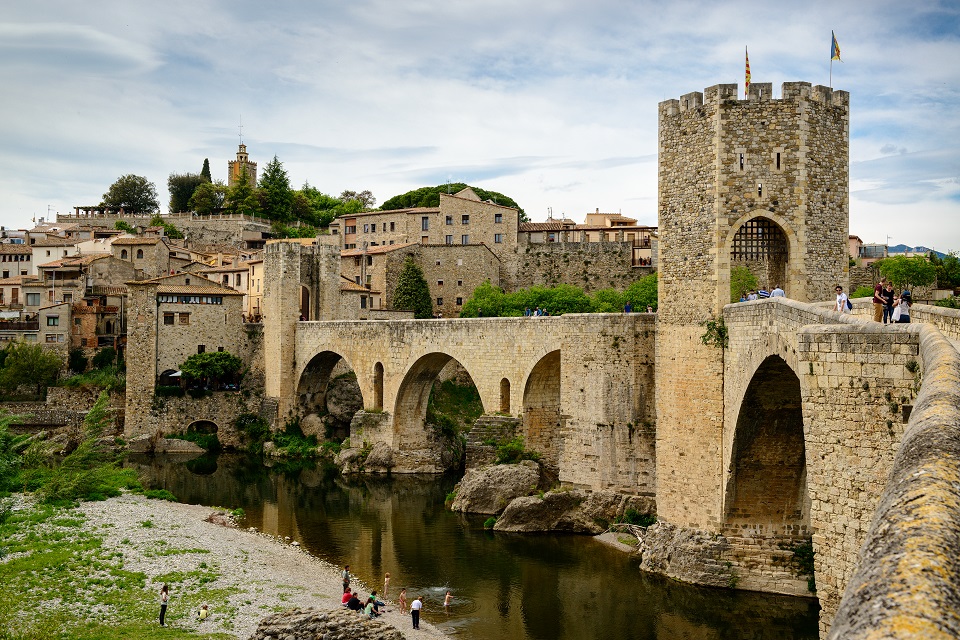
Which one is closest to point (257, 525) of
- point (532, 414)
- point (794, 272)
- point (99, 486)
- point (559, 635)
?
point (99, 486)

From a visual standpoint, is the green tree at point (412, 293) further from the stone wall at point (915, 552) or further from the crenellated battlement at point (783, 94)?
the stone wall at point (915, 552)

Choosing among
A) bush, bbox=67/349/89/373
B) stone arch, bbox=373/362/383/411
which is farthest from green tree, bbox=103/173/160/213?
stone arch, bbox=373/362/383/411

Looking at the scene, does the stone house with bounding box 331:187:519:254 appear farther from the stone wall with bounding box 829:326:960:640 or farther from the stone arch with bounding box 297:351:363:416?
the stone wall with bounding box 829:326:960:640

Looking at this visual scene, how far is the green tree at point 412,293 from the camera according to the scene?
54344mm

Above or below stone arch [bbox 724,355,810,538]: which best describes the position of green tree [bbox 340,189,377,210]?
above

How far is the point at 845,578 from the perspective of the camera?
10.6m

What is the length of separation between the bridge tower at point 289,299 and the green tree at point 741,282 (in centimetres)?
2858

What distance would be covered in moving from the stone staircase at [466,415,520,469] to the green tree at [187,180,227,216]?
61.1m

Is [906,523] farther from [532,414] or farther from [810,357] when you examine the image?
[532,414]

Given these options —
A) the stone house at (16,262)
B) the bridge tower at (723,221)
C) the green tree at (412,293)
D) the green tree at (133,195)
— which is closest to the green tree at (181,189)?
the green tree at (133,195)

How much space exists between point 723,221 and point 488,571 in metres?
10.5

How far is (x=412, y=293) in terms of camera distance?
5444 centimetres

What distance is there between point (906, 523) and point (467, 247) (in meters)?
52.8

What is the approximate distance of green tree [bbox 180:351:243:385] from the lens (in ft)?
147
